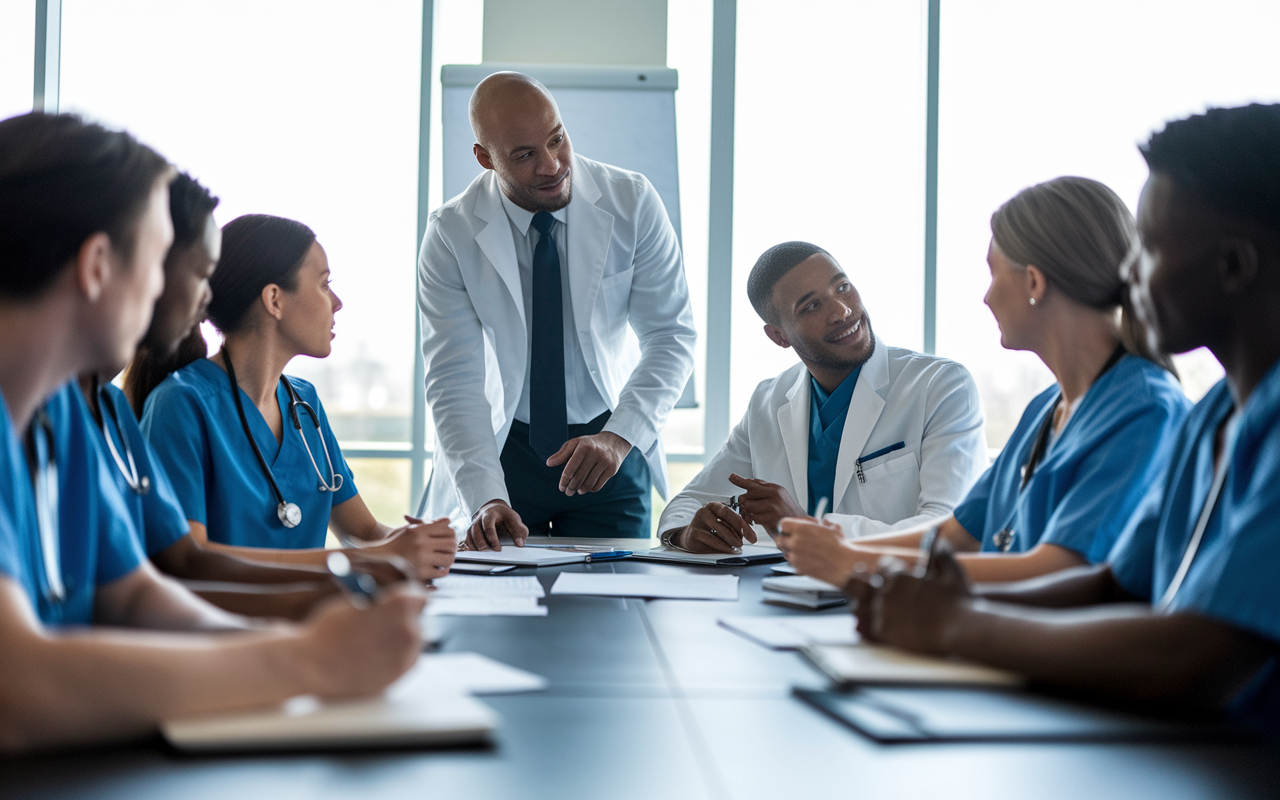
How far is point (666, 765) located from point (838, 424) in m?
1.94

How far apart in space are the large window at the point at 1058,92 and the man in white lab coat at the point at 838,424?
1.65 metres

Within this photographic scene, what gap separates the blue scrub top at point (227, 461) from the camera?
1.78 meters

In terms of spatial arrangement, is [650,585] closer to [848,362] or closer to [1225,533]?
[1225,533]

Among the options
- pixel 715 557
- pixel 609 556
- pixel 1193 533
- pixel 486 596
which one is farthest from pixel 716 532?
pixel 1193 533

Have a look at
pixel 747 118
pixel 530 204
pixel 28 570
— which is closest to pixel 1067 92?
pixel 747 118

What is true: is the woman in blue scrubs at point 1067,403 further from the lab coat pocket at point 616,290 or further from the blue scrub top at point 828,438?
the lab coat pocket at point 616,290

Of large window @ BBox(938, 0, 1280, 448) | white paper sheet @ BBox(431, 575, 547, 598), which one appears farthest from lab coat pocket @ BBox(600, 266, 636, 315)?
large window @ BBox(938, 0, 1280, 448)

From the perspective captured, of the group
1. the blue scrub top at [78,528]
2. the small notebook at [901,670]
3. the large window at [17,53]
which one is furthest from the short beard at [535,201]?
the large window at [17,53]

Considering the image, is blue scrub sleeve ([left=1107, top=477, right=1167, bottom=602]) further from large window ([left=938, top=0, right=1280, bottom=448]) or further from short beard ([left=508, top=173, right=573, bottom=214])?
large window ([left=938, top=0, right=1280, bottom=448])

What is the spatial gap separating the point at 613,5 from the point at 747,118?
746 millimetres

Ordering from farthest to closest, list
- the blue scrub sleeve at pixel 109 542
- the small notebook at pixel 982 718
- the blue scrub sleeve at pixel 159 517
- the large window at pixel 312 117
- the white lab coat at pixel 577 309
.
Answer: the large window at pixel 312 117, the white lab coat at pixel 577 309, the blue scrub sleeve at pixel 159 517, the blue scrub sleeve at pixel 109 542, the small notebook at pixel 982 718

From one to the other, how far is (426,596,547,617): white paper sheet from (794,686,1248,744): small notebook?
548mm

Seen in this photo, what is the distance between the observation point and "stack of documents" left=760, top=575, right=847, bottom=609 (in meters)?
1.50

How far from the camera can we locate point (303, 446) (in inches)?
82.5
